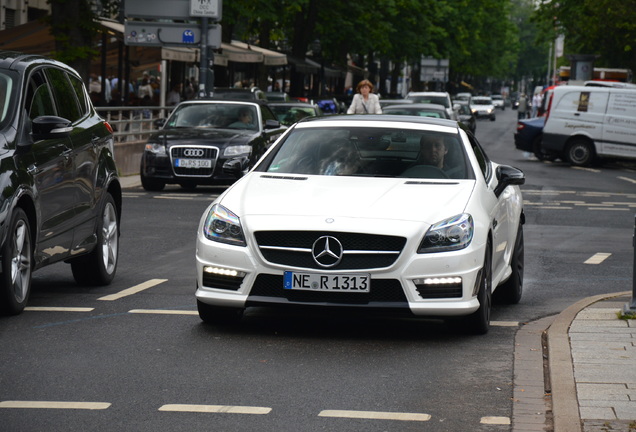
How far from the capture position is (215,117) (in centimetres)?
2248

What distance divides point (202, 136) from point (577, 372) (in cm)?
1509

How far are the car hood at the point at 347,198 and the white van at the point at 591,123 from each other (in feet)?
81.7

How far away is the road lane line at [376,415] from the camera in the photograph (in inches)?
237

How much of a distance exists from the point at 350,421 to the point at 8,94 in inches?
168

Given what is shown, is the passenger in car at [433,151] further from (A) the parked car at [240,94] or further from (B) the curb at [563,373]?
(A) the parked car at [240,94]

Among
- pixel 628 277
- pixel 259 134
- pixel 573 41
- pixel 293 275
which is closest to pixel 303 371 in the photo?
pixel 293 275

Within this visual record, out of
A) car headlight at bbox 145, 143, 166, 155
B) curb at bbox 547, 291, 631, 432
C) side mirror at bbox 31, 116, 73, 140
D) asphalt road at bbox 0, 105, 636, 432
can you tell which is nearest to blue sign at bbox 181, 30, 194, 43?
car headlight at bbox 145, 143, 166, 155

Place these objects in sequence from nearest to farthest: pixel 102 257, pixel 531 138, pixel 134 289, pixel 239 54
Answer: pixel 134 289 < pixel 102 257 < pixel 531 138 < pixel 239 54

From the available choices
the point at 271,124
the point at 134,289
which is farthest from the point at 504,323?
the point at 271,124

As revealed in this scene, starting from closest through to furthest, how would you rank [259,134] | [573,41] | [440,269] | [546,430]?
[546,430] → [440,269] → [259,134] → [573,41]

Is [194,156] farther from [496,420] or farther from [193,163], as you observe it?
[496,420]

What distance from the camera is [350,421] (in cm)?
593

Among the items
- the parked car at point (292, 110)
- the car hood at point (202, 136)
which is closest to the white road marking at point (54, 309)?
the car hood at point (202, 136)

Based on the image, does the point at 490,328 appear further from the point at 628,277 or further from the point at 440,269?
the point at 628,277
